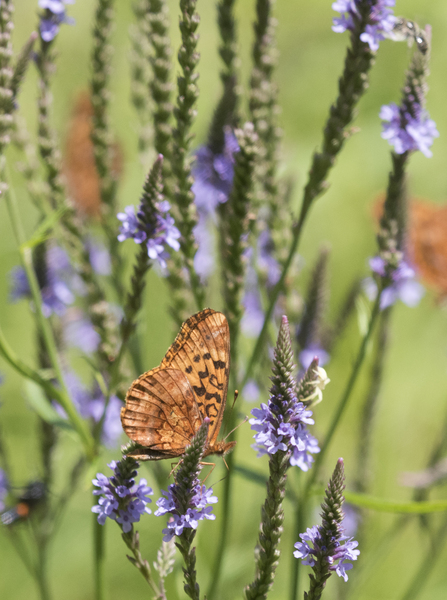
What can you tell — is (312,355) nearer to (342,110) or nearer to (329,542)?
(342,110)

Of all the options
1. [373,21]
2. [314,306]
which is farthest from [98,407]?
[373,21]

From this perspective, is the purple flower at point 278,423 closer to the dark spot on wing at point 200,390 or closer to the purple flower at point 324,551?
the purple flower at point 324,551

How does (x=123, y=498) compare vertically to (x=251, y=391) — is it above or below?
below

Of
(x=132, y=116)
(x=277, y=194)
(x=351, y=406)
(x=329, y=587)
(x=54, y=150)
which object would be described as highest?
(x=132, y=116)

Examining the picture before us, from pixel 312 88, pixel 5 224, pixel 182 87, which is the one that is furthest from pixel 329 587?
pixel 312 88

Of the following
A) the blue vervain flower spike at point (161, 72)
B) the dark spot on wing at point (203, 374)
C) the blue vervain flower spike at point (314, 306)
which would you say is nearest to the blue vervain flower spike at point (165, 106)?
the blue vervain flower spike at point (161, 72)

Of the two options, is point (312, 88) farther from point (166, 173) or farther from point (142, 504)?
point (142, 504)
